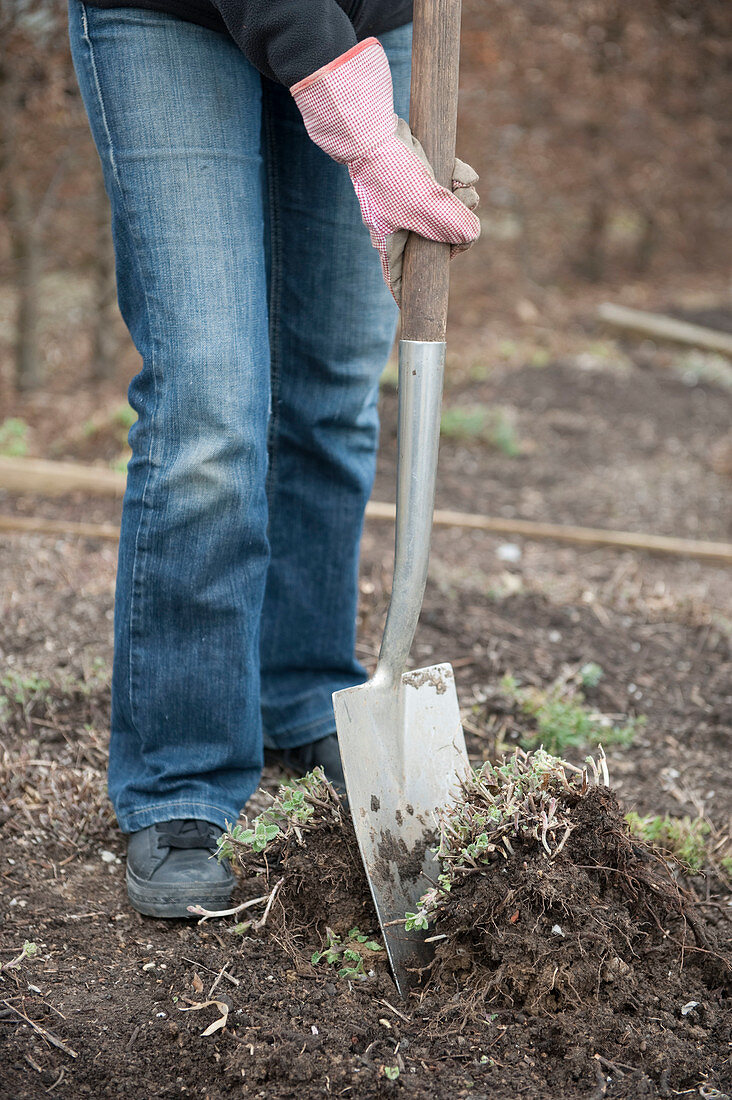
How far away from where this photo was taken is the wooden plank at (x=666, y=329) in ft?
20.7

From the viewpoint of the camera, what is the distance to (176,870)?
163cm

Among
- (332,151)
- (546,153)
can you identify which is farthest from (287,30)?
(546,153)

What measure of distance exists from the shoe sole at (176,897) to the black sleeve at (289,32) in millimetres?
1226

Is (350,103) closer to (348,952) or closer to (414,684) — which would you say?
(414,684)

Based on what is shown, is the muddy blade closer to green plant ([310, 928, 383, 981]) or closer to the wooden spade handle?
green plant ([310, 928, 383, 981])

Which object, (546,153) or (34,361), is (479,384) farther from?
(546,153)

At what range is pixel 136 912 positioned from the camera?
1.67 metres

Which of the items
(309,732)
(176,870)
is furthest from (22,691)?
(176,870)

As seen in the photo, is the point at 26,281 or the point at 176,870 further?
the point at 26,281

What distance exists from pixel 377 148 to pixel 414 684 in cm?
82

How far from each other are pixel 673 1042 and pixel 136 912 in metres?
0.85

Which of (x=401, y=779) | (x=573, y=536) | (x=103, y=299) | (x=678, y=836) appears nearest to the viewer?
(x=401, y=779)

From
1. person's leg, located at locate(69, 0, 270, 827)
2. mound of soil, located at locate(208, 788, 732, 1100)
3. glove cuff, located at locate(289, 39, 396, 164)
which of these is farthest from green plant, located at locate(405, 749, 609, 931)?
glove cuff, located at locate(289, 39, 396, 164)

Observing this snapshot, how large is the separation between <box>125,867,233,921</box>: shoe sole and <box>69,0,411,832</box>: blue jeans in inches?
4.5
